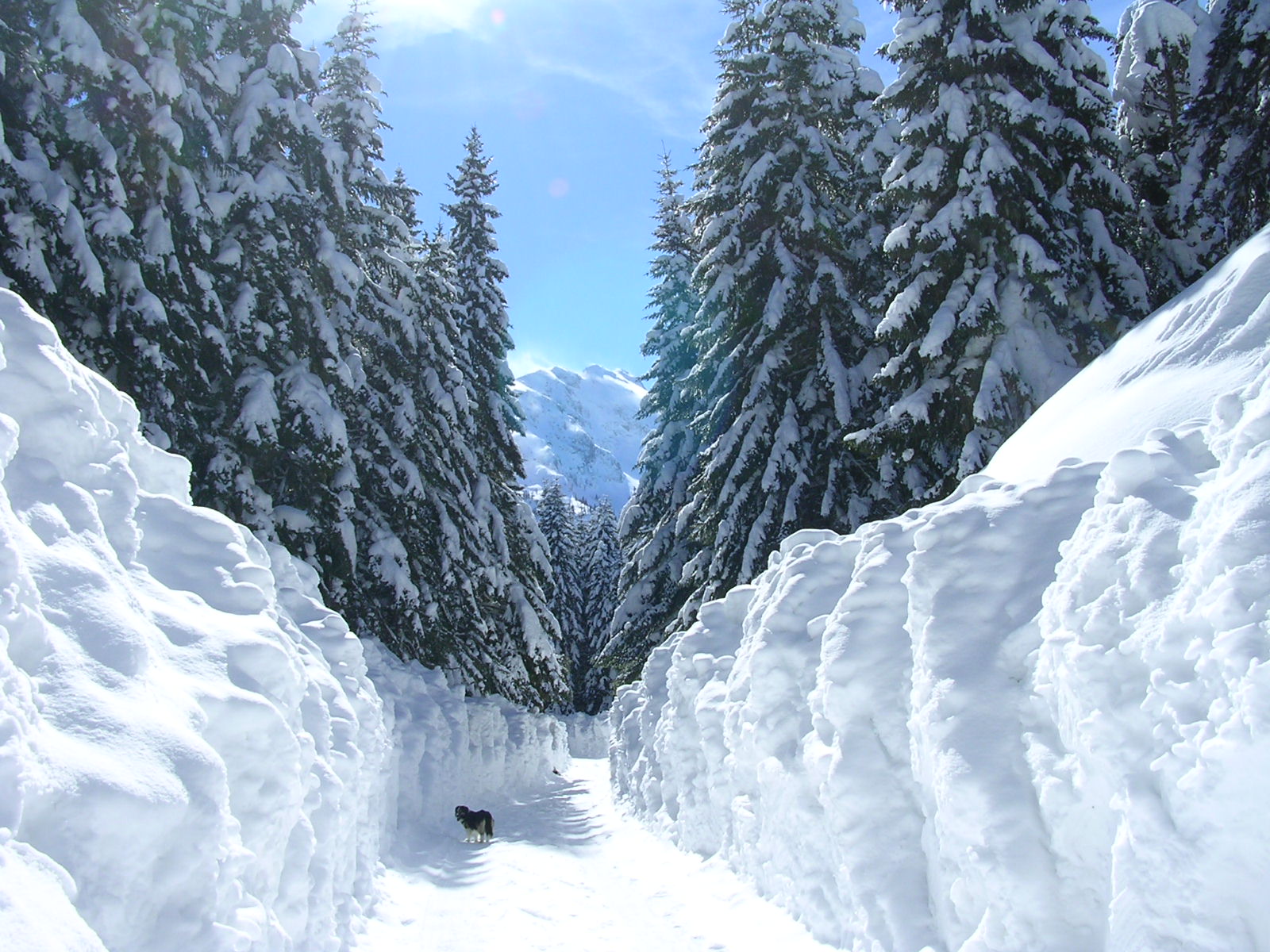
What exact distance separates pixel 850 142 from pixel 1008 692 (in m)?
13.9

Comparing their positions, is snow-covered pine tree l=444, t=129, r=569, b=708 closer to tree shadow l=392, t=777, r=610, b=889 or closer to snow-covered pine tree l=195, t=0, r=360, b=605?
tree shadow l=392, t=777, r=610, b=889

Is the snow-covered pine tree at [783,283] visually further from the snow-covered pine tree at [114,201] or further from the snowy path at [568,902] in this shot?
the snow-covered pine tree at [114,201]

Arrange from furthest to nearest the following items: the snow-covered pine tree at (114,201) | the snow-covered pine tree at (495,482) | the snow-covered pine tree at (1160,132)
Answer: the snow-covered pine tree at (495,482)
the snow-covered pine tree at (1160,132)
the snow-covered pine tree at (114,201)

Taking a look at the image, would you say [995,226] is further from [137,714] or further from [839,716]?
[137,714]

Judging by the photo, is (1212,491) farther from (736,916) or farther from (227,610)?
(227,610)

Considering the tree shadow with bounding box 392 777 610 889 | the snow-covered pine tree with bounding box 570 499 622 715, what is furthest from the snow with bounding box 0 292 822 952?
the snow-covered pine tree with bounding box 570 499 622 715

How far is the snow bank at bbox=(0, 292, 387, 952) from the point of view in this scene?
3.37m

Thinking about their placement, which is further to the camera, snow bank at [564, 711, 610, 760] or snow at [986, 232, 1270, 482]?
snow bank at [564, 711, 610, 760]

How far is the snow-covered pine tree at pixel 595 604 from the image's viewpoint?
1715 inches

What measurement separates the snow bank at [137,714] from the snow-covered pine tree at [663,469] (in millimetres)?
11426

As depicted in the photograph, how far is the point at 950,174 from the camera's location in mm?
12719

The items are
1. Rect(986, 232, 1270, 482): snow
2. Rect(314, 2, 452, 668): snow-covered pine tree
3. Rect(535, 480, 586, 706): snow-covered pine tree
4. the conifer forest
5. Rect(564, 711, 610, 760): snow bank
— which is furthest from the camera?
Rect(564, 711, 610, 760): snow bank

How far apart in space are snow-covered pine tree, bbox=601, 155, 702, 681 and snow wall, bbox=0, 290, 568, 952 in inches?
444

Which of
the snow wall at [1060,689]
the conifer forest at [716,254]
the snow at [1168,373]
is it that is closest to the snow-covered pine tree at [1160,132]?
the conifer forest at [716,254]
